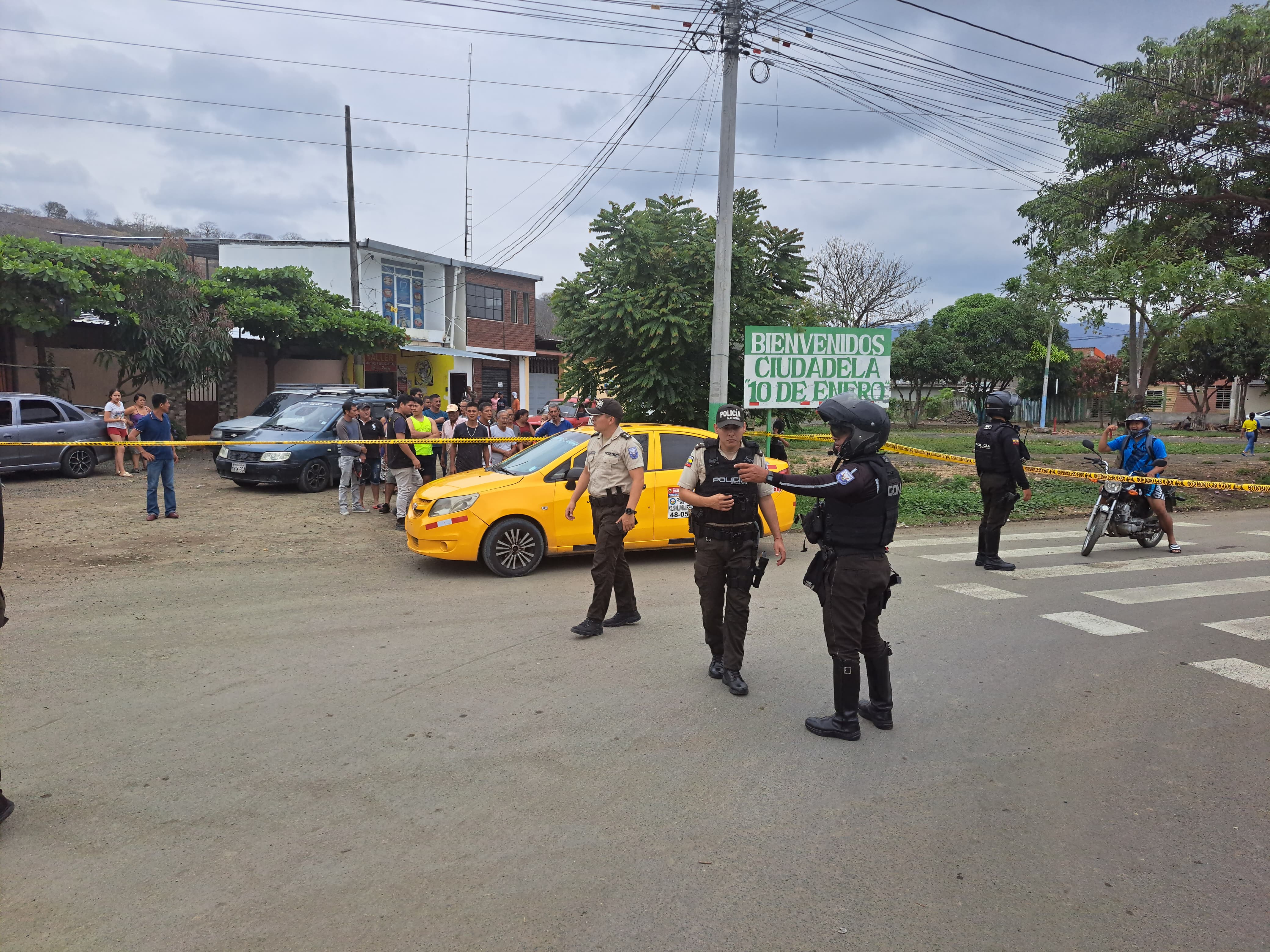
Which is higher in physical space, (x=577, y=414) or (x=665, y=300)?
(x=665, y=300)

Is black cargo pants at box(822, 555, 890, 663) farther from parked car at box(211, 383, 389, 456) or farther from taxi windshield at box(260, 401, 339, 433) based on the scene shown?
parked car at box(211, 383, 389, 456)

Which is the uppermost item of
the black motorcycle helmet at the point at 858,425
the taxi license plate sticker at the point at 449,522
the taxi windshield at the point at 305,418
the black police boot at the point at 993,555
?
the black motorcycle helmet at the point at 858,425

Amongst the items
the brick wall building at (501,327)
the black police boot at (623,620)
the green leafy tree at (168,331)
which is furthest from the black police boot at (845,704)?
the brick wall building at (501,327)

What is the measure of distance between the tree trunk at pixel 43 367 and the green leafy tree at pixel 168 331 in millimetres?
1132

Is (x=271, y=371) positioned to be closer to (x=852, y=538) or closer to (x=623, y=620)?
(x=623, y=620)

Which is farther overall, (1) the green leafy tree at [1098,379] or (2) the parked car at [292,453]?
(1) the green leafy tree at [1098,379]

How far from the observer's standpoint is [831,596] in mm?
4559

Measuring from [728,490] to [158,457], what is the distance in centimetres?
900

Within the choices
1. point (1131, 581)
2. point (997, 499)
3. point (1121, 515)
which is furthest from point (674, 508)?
point (1121, 515)

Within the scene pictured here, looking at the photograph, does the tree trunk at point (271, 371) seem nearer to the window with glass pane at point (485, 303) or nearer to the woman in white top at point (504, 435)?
the window with glass pane at point (485, 303)

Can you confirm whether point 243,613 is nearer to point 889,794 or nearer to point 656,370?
point 889,794

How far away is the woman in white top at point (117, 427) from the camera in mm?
15570

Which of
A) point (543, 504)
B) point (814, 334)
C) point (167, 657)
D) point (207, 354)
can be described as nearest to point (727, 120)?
point (814, 334)

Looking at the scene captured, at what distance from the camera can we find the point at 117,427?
1573 cm
